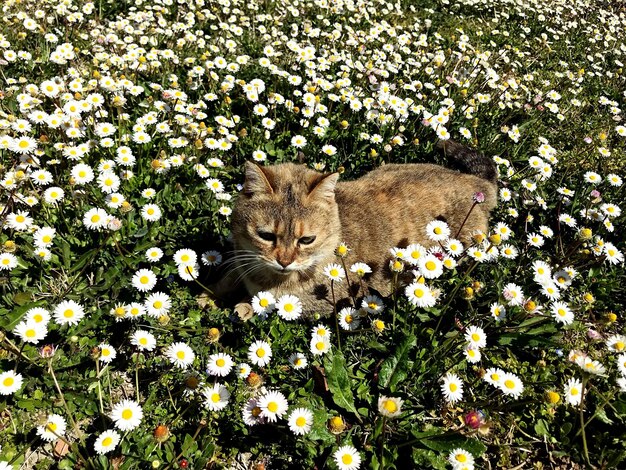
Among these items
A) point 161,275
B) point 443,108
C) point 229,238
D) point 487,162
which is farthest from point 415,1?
point 161,275

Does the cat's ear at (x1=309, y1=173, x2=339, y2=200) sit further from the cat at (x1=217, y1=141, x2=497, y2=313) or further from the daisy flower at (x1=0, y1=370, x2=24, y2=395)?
the daisy flower at (x1=0, y1=370, x2=24, y2=395)

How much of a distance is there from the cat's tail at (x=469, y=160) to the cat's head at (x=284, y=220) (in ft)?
7.21

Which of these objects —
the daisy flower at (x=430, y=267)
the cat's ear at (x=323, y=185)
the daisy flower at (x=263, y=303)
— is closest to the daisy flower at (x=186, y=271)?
the daisy flower at (x=263, y=303)

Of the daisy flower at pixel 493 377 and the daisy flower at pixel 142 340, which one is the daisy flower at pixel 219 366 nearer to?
the daisy flower at pixel 142 340

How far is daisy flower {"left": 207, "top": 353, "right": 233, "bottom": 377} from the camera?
2889 millimetres

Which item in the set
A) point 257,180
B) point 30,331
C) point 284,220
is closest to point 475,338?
point 284,220

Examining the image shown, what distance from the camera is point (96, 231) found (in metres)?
3.82

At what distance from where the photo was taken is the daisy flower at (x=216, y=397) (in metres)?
2.75

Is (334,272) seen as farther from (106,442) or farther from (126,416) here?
(106,442)

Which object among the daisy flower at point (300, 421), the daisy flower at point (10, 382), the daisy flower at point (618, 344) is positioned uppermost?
the daisy flower at point (618, 344)

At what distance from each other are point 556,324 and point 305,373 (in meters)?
2.13

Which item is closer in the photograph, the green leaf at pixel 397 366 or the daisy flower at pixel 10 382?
the daisy flower at pixel 10 382

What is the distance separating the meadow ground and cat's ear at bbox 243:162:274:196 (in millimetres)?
764

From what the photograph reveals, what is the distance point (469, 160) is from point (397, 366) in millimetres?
2806
